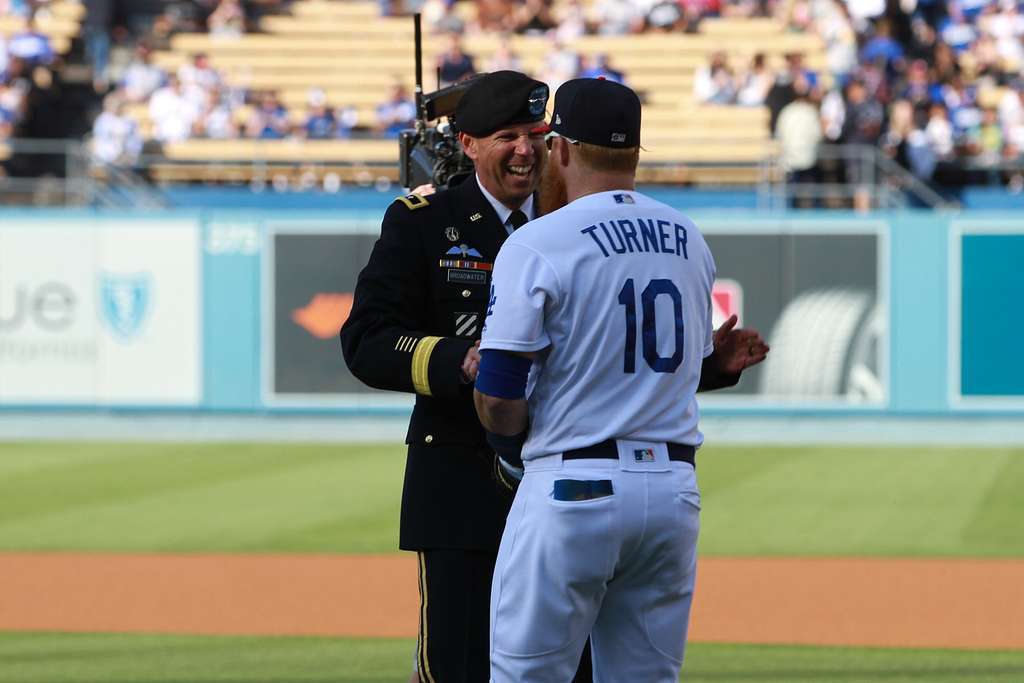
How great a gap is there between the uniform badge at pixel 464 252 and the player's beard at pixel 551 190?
254mm

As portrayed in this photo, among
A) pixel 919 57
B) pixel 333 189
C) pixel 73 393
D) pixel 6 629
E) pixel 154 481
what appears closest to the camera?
pixel 6 629

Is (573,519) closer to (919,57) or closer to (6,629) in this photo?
(6,629)

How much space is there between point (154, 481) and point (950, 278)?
9288 millimetres

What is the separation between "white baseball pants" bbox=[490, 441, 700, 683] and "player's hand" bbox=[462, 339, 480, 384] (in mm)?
318

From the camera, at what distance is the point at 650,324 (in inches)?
153

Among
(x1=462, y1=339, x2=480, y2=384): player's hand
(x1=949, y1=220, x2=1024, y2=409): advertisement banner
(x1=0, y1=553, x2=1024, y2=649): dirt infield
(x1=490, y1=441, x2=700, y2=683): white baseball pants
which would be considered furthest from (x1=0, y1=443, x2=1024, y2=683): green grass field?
(x1=462, y1=339, x2=480, y2=384): player's hand

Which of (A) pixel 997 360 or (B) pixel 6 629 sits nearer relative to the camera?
(B) pixel 6 629

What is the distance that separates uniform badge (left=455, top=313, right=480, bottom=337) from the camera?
464 cm

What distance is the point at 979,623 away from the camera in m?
8.69

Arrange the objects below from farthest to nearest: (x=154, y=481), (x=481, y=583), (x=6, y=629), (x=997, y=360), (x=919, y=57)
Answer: (x=919, y=57) → (x=997, y=360) → (x=154, y=481) → (x=6, y=629) → (x=481, y=583)

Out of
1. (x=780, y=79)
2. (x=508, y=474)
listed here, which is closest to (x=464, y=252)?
(x=508, y=474)

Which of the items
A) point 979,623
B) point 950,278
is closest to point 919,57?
point 950,278

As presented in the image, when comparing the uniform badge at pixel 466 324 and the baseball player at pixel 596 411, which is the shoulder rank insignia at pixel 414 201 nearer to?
the uniform badge at pixel 466 324

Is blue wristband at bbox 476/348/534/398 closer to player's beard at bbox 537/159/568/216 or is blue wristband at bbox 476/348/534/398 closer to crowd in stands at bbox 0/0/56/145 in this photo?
player's beard at bbox 537/159/568/216
